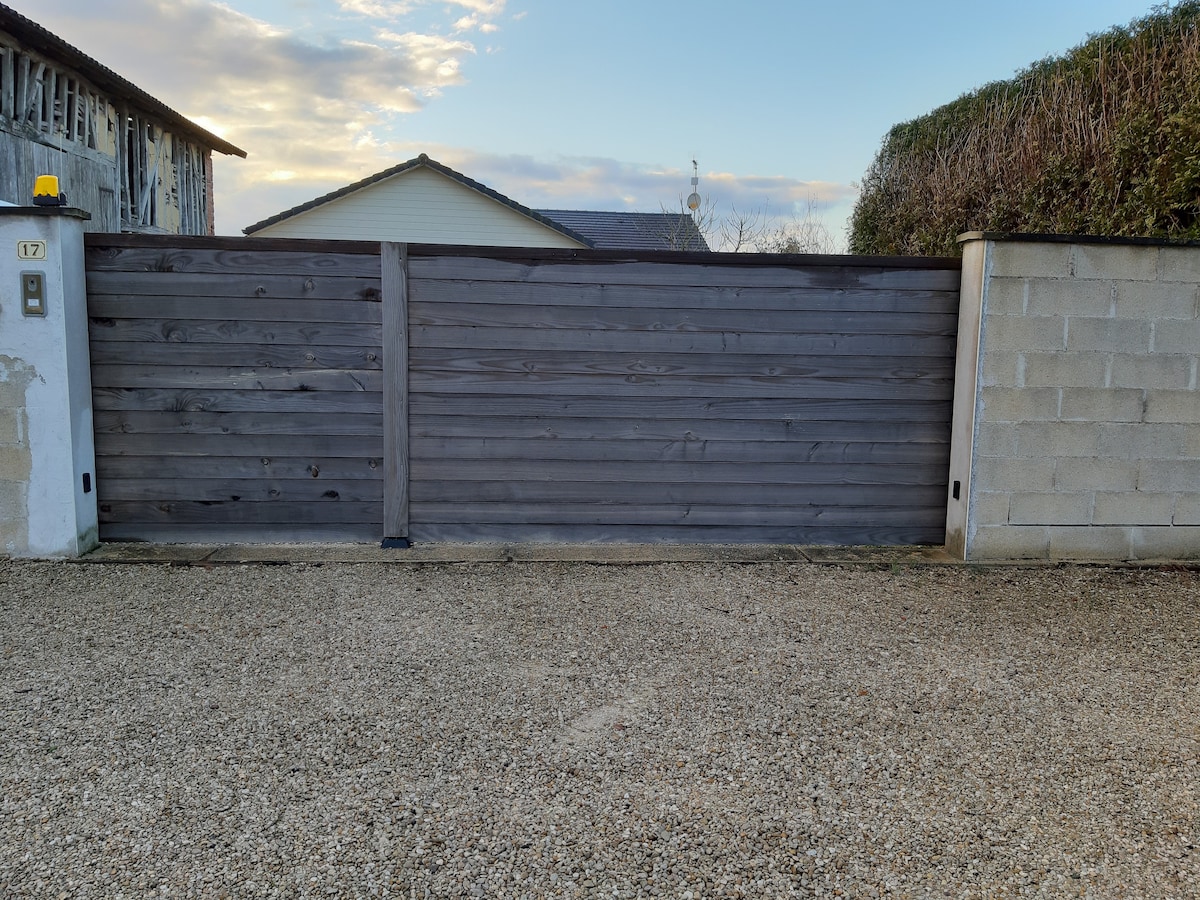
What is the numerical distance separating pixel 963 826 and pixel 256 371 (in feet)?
13.4

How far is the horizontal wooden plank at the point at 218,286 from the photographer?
465 centimetres

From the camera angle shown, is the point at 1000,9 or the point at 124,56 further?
the point at 124,56

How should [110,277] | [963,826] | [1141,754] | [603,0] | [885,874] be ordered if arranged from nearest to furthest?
[885,874] < [963,826] < [1141,754] < [110,277] < [603,0]

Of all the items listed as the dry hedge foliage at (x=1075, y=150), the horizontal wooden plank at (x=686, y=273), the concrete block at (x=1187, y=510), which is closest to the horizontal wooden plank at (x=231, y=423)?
the horizontal wooden plank at (x=686, y=273)

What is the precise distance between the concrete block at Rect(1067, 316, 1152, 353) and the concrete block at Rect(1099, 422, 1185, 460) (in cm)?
44

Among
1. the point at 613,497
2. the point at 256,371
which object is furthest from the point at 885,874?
the point at 256,371

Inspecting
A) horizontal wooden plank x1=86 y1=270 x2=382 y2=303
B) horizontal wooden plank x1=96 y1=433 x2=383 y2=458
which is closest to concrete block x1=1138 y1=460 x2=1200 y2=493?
horizontal wooden plank x1=96 y1=433 x2=383 y2=458

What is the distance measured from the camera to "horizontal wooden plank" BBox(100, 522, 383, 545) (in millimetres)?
4844

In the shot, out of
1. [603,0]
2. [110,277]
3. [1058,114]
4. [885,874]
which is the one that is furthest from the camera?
[1058,114]

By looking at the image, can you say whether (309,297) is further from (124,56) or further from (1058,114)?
(124,56)

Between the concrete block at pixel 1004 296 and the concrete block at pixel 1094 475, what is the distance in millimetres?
913

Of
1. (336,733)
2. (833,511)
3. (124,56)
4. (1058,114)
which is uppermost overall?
(124,56)

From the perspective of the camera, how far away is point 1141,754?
2.67 meters

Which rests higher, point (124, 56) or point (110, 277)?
point (124, 56)
